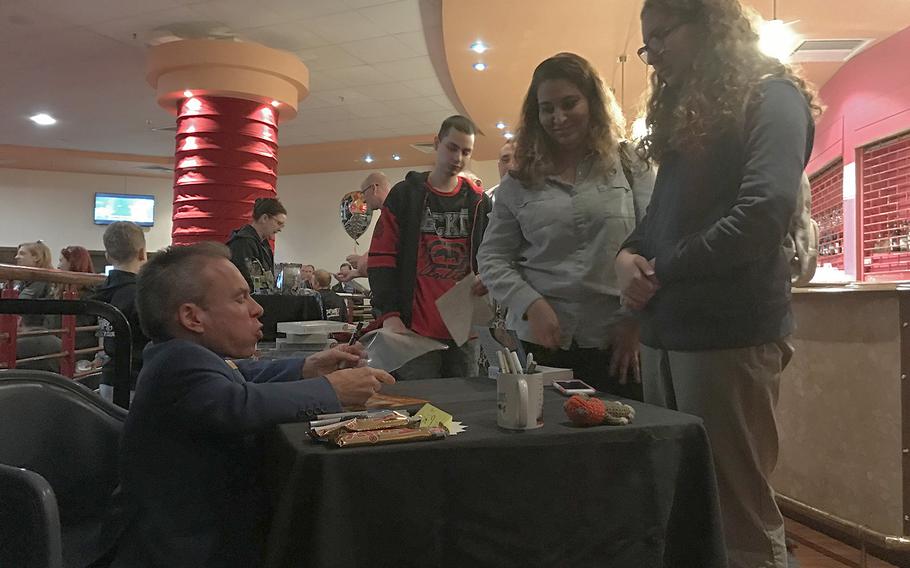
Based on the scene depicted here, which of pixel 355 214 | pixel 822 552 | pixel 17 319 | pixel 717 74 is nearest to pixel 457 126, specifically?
pixel 717 74

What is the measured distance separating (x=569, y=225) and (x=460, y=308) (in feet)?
1.63

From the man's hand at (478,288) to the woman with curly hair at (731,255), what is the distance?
2.13 feet

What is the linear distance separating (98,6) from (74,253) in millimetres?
2068

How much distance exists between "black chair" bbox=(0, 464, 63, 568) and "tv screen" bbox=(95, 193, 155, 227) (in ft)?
42.9

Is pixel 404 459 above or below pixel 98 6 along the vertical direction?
below

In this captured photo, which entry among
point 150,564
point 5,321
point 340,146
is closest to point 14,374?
point 150,564

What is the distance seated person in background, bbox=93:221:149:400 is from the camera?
3.06 metres

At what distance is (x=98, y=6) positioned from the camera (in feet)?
17.6

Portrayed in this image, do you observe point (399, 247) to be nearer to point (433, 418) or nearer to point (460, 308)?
point (460, 308)

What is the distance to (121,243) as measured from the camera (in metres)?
3.51

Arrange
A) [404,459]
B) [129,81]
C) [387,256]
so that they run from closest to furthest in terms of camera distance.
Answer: [404,459] < [387,256] < [129,81]

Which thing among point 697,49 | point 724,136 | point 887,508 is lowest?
point 887,508

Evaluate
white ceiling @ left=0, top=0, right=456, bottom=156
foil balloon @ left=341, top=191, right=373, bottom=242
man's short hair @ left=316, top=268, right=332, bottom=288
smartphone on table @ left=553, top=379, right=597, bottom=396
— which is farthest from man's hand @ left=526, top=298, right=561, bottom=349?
man's short hair @ left=316, top=268, right=332, bottom=288

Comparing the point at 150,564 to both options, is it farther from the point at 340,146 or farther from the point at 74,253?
the point at 340,146
